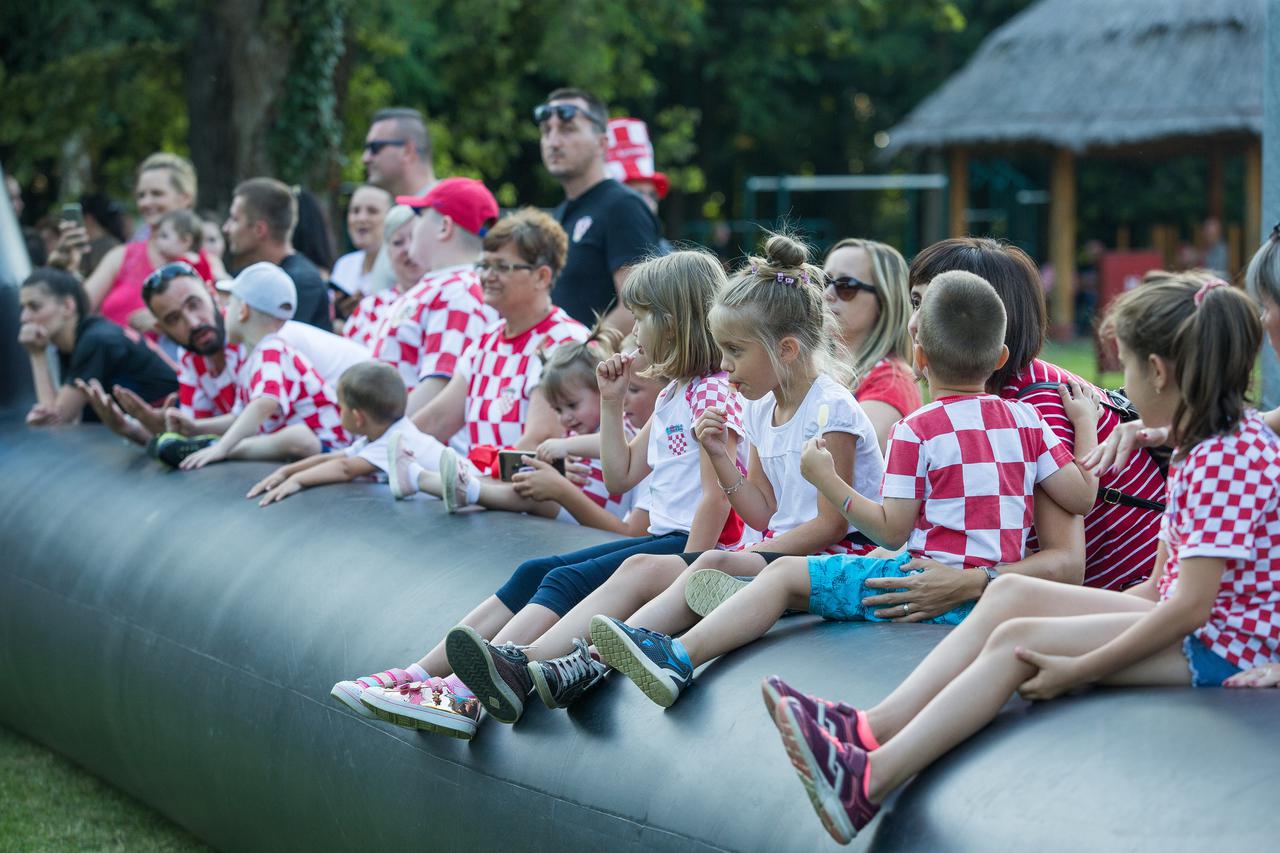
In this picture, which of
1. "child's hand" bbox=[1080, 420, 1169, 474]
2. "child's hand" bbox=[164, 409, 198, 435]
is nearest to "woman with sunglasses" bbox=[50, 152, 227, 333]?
"child's hand" bbox=[164, 409, 198, 435]

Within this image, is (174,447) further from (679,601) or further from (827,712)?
(827,712)

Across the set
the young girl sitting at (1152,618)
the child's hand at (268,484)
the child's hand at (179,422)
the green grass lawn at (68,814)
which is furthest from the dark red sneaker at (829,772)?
the child's hand at (179,422)

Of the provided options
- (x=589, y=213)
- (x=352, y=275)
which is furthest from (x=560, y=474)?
(x=352, y=275)

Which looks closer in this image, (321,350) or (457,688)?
(457,688)

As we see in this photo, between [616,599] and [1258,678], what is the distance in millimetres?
1572

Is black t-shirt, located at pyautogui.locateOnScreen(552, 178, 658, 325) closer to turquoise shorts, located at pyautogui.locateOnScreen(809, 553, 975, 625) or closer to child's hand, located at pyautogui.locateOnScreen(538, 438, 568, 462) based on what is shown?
child's hand, located at pyautogui.locateOnScreen(538, 438, 568, 462)

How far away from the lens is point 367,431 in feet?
18.7

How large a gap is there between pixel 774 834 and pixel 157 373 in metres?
5.63

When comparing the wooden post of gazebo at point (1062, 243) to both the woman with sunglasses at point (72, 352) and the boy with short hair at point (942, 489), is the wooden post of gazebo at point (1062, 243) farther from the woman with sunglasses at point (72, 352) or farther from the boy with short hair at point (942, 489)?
the boy with short hair at point (942, 489)

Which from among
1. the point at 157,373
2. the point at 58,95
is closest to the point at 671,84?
the point at 58,95

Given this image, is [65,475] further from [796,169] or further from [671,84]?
[796,169]

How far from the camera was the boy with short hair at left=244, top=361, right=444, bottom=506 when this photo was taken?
5.61 m

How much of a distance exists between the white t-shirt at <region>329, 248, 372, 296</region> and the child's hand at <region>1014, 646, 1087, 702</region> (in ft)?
20.5

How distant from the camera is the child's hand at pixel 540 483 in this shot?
16.7 feet
